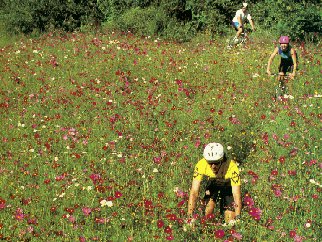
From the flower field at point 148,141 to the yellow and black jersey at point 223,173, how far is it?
0.39m

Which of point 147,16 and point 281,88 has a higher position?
point 147,16

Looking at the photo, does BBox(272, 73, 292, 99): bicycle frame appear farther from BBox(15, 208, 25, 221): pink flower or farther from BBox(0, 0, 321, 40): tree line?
BBox(0, 0, 321, 40): tree line

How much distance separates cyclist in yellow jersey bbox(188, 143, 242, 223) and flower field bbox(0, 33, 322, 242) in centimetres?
21

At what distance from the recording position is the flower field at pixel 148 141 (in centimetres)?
532

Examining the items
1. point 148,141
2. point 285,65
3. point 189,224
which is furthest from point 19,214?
point 285,65

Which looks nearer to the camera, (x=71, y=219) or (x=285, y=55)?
(x=71, y=219)

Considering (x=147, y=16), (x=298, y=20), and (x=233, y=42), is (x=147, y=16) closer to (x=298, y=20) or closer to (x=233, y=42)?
(x=233, y=42)

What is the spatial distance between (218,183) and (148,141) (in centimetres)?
264

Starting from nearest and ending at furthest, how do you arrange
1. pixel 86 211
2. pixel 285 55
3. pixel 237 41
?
pixel 86 211 < pixel 285 55 < pixel 237 41

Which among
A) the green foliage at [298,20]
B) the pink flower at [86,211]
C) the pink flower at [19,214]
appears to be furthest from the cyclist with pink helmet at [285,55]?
the pink flower at [19,214]

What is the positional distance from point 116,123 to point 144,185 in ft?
8.88

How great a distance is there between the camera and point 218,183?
18.5ft

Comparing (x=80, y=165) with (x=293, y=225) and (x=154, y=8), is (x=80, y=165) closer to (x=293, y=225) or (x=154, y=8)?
(x=293, y=225)

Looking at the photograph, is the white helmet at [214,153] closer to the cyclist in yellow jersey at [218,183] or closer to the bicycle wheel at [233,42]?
the cyclist in yellow jersey at [218,183]
